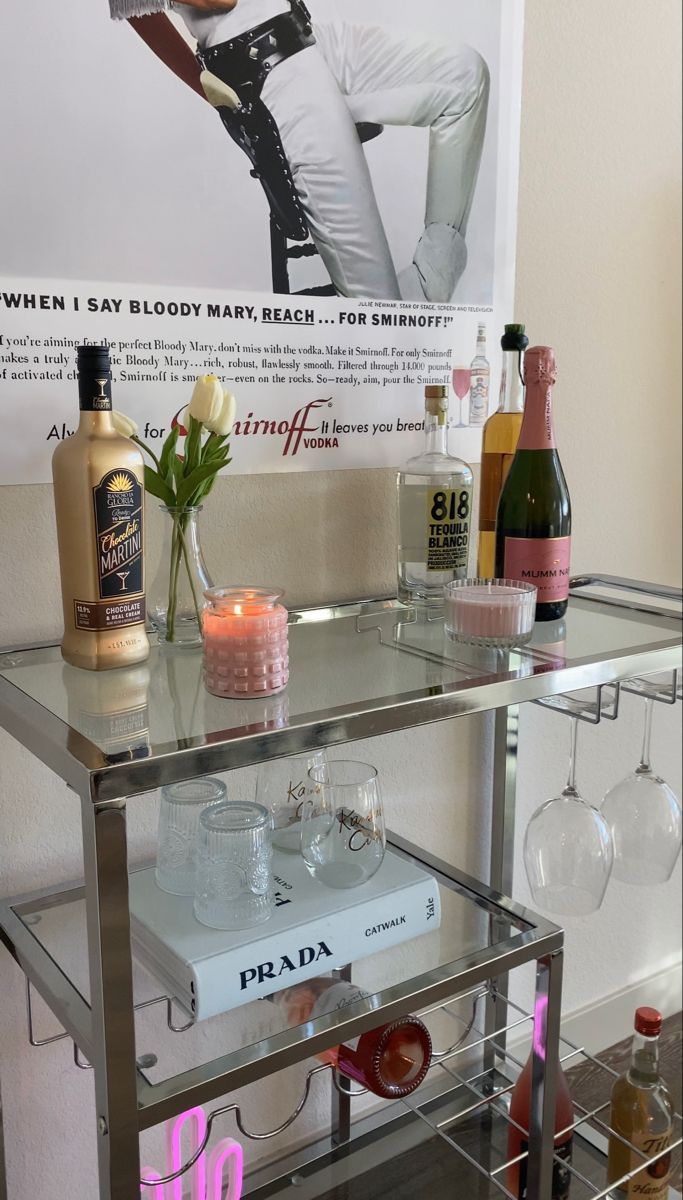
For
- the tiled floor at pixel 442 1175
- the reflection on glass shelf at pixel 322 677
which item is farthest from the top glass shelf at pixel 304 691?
the tiled floor at pixel 442 1175

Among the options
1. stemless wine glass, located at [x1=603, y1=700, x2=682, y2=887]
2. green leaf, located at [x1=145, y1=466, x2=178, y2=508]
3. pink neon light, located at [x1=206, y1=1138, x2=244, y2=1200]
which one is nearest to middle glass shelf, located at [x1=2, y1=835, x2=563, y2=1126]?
pink neon light, located at [x1=206, y1=1138, x2=244, y2=1200]

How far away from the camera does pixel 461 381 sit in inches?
55.4

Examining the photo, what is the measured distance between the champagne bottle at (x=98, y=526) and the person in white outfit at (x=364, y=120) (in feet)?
1.37

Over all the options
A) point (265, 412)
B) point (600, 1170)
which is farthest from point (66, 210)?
point (600, 1170)

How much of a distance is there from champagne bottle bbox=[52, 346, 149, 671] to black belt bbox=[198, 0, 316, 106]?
1.32 feet

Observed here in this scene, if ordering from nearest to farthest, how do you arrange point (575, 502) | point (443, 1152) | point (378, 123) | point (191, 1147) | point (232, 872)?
1. point (232, 872)
2. point (378, 123)
3. point (191, 1147)
4. point (443, 1152)
5. point (575, 502)

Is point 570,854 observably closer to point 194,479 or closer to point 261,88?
point 194,479

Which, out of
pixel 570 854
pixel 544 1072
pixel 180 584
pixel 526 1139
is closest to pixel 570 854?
pixel 570 854

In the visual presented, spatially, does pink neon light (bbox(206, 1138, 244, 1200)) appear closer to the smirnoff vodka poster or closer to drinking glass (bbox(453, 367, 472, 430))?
the smirnoff vodka poster

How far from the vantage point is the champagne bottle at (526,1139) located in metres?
1.42

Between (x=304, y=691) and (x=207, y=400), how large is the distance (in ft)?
1.04

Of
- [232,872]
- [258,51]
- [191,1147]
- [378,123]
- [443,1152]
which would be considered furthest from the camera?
[443,1152]

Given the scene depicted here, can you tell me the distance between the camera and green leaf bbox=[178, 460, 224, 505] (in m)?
1.06

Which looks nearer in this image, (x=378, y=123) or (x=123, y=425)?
(x=123, y=425)
